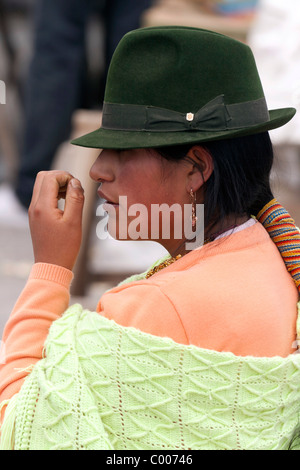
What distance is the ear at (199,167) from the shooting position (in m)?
1.37

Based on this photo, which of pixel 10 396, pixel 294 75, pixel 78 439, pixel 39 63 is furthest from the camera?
pixel 39 63

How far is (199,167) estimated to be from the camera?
1381 millimetres

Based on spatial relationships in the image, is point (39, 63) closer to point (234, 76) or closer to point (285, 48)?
point (285, 48)

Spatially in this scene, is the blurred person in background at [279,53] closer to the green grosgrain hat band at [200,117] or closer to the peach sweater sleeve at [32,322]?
the green grosgrain hat band at [200,117]

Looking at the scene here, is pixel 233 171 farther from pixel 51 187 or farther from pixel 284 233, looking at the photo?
pixel 51 187

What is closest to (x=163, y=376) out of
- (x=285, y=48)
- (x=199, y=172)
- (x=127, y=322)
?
(x=127, y=322)

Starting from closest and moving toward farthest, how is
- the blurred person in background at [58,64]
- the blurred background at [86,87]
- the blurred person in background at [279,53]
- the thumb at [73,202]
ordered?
the thumb at [73,202] < the blurred person in background at [279,53] < the blurred background at [86,87] < the blurred person in background at [58,64]

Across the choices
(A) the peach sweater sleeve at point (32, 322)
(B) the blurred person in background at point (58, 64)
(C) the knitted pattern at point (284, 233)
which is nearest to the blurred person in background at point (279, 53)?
(B) the blurred person in background at point (58, 64)

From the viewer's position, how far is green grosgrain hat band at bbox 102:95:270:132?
4.34ft

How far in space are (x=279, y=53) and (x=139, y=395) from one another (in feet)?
9.02

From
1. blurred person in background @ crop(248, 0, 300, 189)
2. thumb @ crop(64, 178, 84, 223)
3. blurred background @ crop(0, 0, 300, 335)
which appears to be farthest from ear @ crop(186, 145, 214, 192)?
blurred person in background @ crop(248, 0, 300, 189)

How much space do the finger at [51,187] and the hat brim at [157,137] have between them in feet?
0.42

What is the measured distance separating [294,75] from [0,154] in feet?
11.4

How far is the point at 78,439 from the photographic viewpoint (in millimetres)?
1236
